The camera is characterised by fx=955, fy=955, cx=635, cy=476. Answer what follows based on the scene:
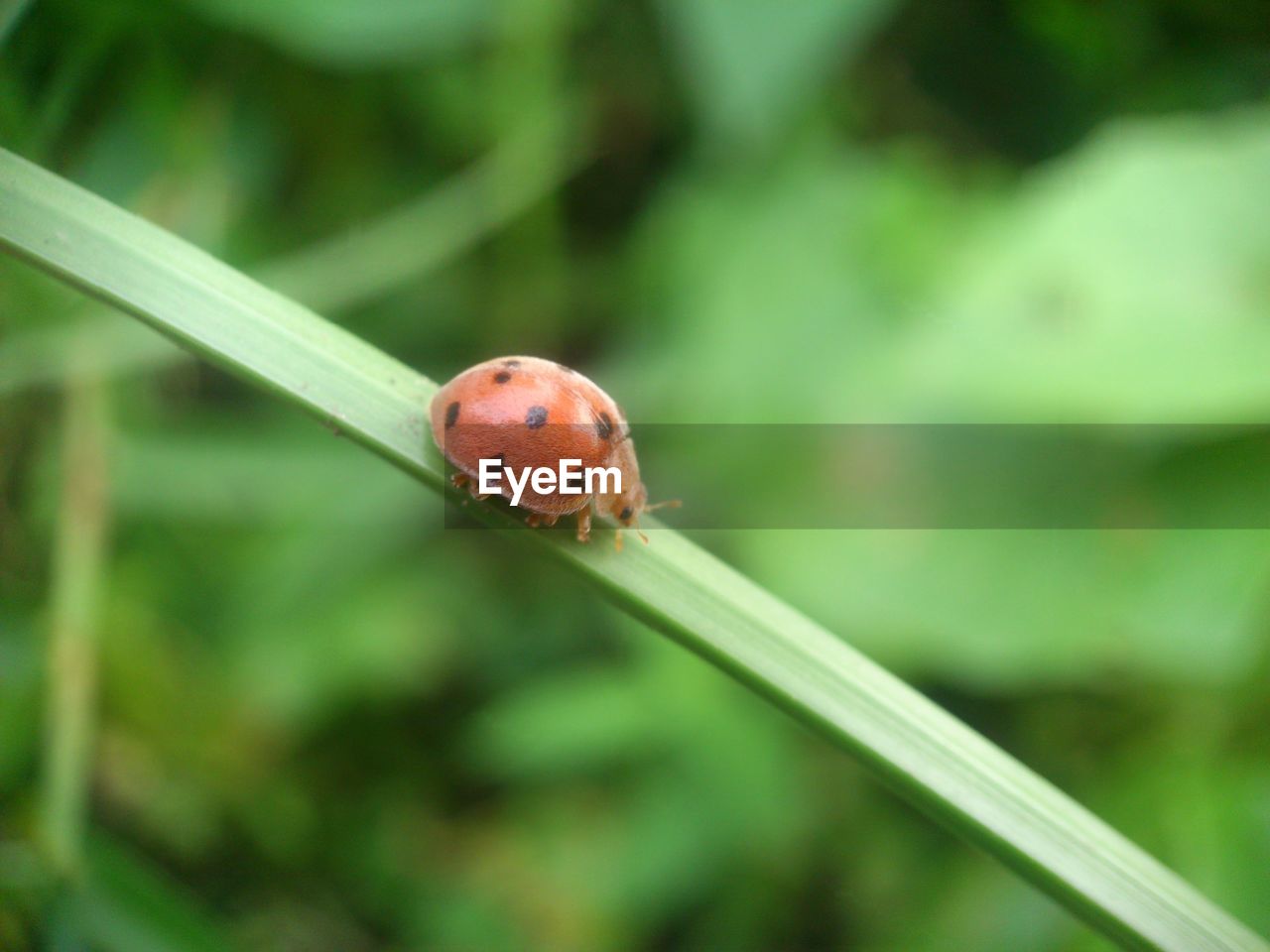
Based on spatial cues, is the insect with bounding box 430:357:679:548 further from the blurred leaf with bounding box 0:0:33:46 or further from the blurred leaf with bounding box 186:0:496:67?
the blurred leaf with bounding box 186:0:496:67

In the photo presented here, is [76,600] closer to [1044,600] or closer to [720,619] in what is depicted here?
[720,619]

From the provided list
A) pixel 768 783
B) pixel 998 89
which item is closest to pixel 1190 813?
pixel 768 783

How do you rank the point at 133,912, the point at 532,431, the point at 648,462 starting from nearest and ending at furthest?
the point at 532,431, the point at 133,912, the point at 648,462

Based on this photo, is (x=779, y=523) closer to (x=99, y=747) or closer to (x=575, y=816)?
(x=575, y=816)

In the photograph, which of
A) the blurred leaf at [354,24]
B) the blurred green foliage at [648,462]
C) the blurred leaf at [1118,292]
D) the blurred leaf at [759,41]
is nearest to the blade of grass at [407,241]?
the blurred green foliage at [648,462]

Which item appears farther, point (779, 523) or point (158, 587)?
point (779, 523)

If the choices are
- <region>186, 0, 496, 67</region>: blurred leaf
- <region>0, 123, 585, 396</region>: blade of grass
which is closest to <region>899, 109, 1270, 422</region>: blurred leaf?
<region>0, 123, 585, 396</region>: blade of grass

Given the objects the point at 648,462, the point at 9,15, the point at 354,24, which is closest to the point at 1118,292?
the point at 648,462
